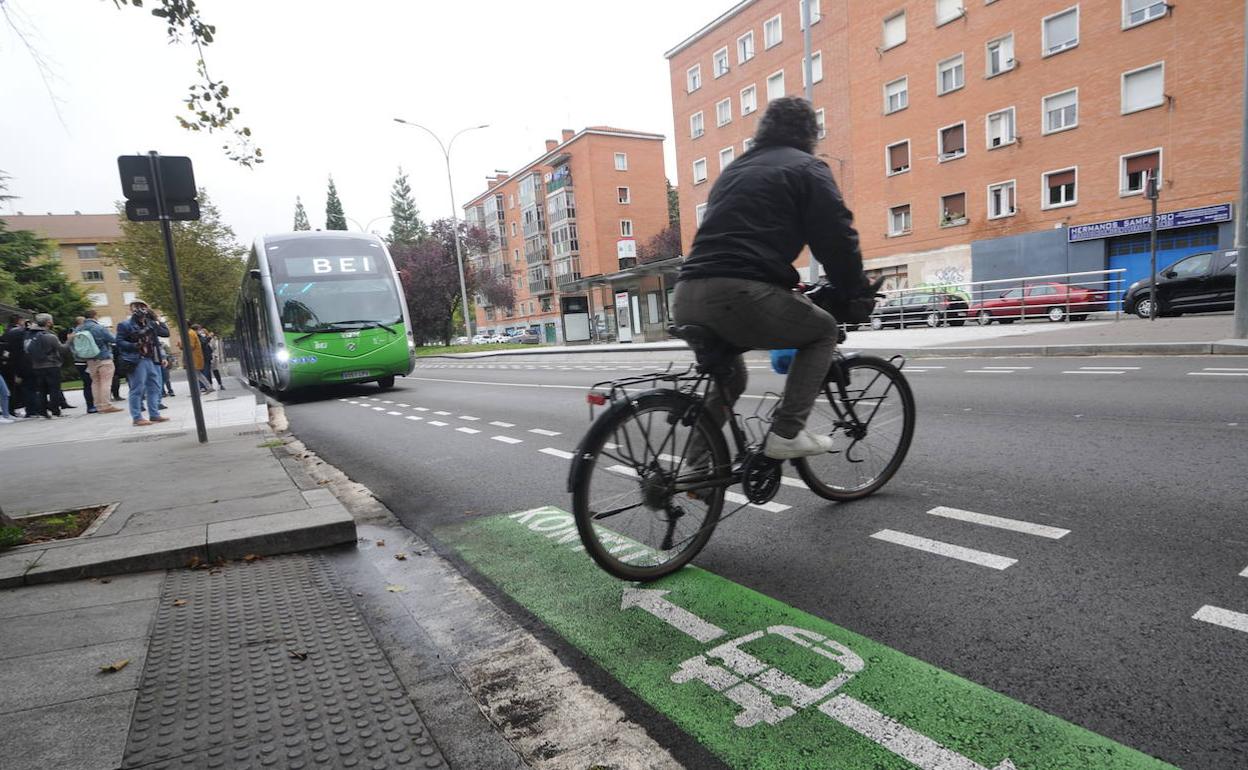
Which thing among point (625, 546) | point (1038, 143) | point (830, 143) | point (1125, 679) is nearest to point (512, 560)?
point (625, 546)

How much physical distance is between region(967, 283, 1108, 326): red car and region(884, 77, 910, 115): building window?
1387cm

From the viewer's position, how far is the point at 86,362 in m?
13.3

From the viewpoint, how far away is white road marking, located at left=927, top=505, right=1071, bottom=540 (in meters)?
3.33

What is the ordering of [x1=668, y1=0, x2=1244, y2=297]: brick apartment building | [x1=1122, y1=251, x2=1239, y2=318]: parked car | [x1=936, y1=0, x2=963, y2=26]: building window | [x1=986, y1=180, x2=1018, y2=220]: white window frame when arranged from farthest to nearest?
1. [x1=936, y1=0, x2=963, y2=26]: building window
2. [x1=986, y1=180, x2=1018, y2=220]: white window frame
3. [x1=668, y1=0, x2=1244, y2=297]: brick apartment building
4. [x1=1122, y1=251, x2=1239, y2=318]: parked car

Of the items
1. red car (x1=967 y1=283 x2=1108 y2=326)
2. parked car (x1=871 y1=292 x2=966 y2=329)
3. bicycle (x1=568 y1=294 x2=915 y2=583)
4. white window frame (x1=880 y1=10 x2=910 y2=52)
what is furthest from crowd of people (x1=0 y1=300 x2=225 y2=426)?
white window frame (x1=880 y1=10 x2=910 y2=52)

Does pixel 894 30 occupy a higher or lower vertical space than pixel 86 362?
higher

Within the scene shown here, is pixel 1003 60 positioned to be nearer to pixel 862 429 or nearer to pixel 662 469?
pixel 862 429

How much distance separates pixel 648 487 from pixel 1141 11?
30850 millimetres

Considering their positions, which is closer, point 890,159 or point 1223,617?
Result: point 1223,617

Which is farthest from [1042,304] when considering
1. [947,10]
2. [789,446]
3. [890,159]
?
[789,446]

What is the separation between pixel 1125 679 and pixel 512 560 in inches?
102

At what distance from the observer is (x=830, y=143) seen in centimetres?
3562

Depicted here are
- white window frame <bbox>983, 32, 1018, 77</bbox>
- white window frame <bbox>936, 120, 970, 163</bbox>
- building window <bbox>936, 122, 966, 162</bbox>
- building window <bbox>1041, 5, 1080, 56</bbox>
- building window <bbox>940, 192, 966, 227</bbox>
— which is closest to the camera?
building window <bbox>1041, 5, 1080, 56</bbox>

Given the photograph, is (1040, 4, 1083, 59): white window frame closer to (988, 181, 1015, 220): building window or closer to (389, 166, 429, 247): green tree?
(988, 181, 1015, 220): building window
